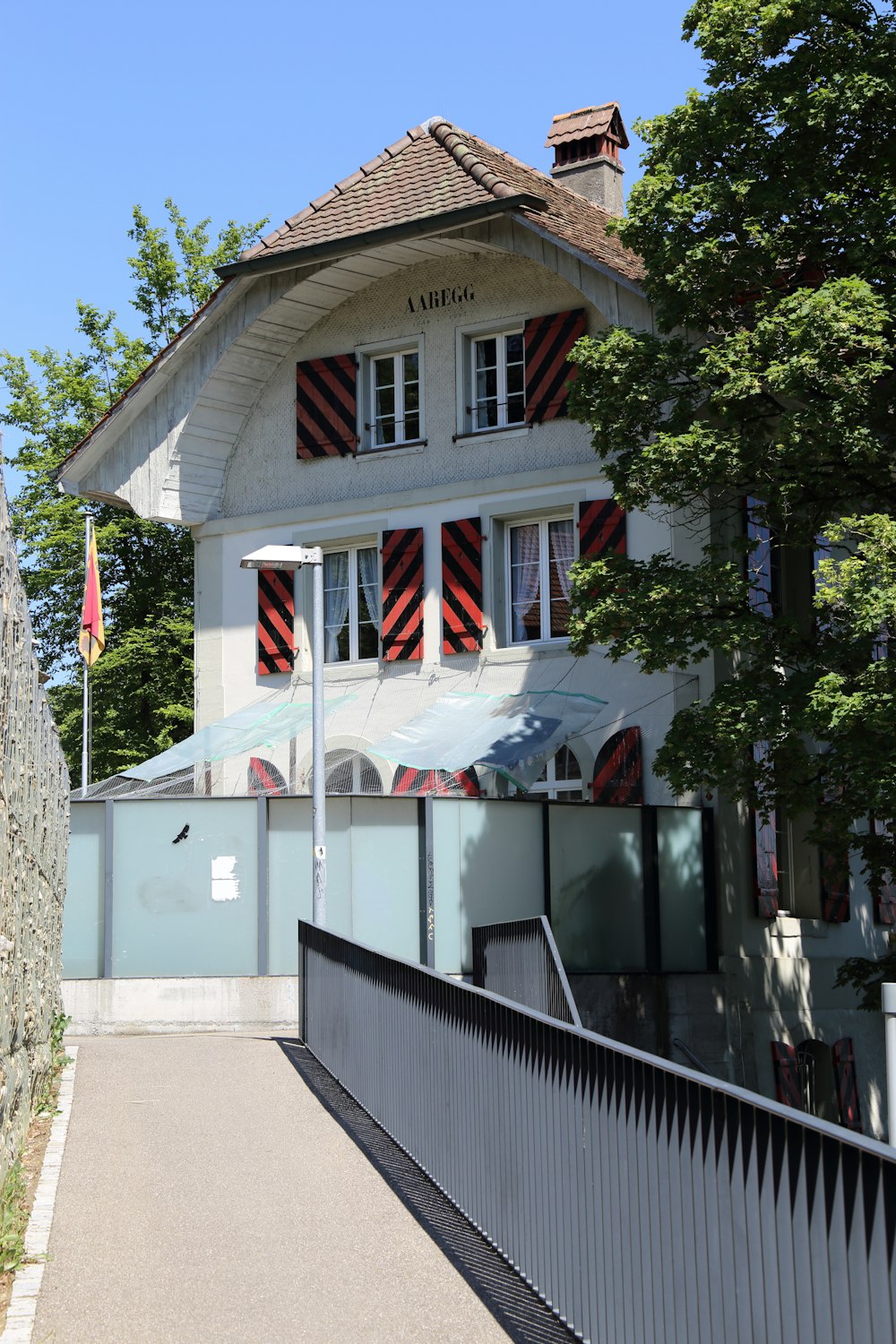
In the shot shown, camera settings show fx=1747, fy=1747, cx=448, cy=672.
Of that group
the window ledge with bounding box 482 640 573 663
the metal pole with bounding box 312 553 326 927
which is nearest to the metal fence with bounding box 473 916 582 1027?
the metal pole with bounding box 312 553 326 927

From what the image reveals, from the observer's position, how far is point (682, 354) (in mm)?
17609

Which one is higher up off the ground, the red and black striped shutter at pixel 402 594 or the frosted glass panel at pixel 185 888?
the red and black striped shutter at pixel 402 594

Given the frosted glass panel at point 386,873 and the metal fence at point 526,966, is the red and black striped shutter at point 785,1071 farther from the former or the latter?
the metal fence at point 526,966

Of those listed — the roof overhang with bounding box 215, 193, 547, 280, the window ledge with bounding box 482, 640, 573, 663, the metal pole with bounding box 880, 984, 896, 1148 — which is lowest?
the metal pole with bounding box 880, 984, 896, 1148

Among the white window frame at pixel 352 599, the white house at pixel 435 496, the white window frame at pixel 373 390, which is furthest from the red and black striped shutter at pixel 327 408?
the white window frame at pixel 352 599

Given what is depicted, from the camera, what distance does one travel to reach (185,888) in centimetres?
1927

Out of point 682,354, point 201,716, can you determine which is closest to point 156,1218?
point 682,354

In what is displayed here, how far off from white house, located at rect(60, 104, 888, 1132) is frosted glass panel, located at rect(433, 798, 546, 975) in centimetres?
171

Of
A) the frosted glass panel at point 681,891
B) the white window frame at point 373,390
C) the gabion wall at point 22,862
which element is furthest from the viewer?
the white window frame at point 373,390

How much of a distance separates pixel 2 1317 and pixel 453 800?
13.1 m

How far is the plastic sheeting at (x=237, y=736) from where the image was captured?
2181 centimetres

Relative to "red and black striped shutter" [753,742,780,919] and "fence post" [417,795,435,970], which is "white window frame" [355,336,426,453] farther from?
"fence post" [417,795,435,970]

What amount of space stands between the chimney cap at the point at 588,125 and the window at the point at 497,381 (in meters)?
6.86

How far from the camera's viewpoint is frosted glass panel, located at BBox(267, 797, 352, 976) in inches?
756
